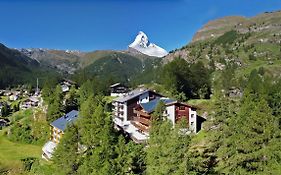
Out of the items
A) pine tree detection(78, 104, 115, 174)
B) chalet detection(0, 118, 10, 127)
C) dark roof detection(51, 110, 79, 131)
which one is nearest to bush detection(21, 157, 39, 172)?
dark roof detection(51, 110, 79, 131)

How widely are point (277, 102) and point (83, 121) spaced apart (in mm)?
41022

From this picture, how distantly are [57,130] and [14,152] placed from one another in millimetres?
12210

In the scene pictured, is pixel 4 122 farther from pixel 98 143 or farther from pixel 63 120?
pixel 98 143

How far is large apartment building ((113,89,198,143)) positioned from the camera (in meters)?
86.2

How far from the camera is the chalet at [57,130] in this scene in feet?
284

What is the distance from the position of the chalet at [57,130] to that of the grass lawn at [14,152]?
302 cm

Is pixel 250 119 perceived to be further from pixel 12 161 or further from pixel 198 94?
pixel 198 94

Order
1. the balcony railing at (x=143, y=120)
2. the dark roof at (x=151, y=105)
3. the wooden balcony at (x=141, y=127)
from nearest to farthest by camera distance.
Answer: the dark roof at (x=151, y=105) < the balcony railing at (x=143, y=120) < the wooden balcony at (x=141, y=127)

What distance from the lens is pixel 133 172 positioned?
4844cm

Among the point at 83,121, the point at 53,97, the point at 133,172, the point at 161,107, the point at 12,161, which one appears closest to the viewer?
the point at 133,172

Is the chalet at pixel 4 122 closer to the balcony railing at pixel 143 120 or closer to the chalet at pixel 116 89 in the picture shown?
the chalet at pixel 116 89

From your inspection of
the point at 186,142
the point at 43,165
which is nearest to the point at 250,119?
the point at 186,142

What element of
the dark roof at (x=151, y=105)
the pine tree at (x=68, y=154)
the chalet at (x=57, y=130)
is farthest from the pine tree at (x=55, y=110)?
the pine tree at (x=68, y=154)

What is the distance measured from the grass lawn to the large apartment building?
2245 centimetres
